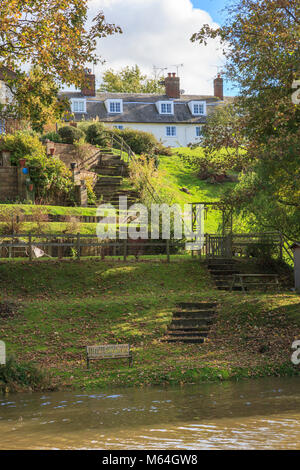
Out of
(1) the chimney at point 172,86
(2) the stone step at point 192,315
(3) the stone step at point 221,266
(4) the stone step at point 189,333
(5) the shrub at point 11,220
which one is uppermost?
(1) the chimney at point 172,86

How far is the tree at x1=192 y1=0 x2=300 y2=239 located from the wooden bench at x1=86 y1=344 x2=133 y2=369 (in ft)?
22.9

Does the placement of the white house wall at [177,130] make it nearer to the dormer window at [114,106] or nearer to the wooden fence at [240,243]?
the dormer window at [114,106]

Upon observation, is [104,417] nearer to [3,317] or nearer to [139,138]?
[3,317]

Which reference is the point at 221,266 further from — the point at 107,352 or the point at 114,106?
the point at 114,106

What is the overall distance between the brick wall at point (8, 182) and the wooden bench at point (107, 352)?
17219 mm

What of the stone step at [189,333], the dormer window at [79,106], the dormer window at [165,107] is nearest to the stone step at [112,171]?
the stone step at [189,333]

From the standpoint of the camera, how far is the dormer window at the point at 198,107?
194 ft

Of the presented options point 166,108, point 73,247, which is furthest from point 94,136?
point 166,108

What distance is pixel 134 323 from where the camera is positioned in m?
16.8

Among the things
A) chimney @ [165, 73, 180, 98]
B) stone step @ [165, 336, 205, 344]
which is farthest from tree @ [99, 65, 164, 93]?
stone step @ [165, 336, 205, 344]

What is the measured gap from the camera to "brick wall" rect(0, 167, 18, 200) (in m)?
29.4

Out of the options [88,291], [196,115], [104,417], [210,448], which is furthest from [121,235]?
[196,115]

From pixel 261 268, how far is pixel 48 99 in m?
11.0

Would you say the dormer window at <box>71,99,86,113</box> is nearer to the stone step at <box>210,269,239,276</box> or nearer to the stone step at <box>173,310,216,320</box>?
the stone step at <box>210,269,239,276</box>
